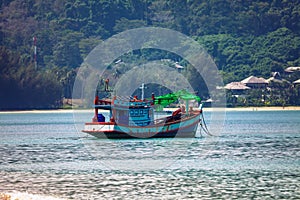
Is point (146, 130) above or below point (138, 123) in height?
below

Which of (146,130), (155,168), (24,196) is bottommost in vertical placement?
(24,196)

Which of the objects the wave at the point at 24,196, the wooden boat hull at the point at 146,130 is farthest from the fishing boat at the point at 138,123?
the wave at the point at 24,196

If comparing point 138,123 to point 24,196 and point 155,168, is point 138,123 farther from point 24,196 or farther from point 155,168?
point 24,196

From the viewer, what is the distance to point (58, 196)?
48.9 metres

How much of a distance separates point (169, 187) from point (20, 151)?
33.6m

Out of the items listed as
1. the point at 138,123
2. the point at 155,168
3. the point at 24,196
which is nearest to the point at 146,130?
the point at 138,123

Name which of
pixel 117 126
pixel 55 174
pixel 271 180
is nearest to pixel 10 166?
pixel 55 174

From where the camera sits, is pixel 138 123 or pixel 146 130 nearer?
pixel 138 123

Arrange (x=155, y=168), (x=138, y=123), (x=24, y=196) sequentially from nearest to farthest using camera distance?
1. (x=24, y=196)
2. (x=155, y=168)
3. (x=138, y=123)

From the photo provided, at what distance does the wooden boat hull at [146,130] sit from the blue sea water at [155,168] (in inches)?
47.0

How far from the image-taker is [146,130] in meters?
96.1

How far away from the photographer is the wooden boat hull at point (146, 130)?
311ft

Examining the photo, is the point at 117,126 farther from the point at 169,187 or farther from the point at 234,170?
the point at 169,187

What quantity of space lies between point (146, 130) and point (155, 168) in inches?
1278
